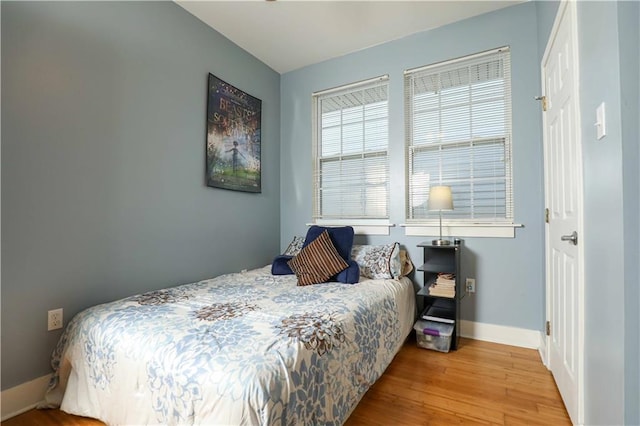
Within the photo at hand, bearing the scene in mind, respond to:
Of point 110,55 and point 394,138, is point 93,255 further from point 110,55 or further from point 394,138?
point 394,138

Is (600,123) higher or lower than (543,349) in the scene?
higher

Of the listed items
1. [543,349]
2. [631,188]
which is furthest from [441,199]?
[631,188]

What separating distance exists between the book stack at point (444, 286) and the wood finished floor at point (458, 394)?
1.47 feet

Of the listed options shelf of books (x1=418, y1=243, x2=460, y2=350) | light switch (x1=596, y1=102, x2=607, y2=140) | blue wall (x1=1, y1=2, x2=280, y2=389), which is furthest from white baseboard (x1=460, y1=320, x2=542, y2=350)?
blue wall (x1=1, y1=2, x2=280, y2=389)

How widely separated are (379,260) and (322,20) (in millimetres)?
2182

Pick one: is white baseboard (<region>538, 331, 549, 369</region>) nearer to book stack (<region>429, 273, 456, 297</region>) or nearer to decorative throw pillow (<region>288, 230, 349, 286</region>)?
book stack (<region>429, 273, 456, 297</region>)

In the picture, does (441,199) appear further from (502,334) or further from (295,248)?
(295,248)

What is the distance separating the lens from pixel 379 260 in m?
2.66

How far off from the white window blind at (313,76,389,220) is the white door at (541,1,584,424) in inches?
53.6

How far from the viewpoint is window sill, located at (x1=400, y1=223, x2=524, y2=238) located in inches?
98.2

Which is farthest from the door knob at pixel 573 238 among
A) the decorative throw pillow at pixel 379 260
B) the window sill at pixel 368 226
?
the window sill at pixel 368 226

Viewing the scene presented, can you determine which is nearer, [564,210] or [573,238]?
[573,238]

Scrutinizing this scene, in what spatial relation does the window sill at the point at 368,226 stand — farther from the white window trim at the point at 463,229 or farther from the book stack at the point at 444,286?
the book stack at the point at 444,286

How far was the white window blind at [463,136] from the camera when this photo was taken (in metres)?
2.58
